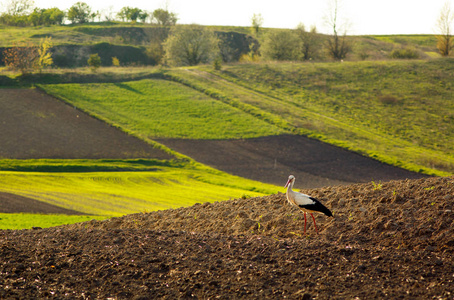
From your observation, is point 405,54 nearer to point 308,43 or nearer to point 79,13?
point 308,43

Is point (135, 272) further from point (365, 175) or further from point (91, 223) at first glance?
point (365, 175)

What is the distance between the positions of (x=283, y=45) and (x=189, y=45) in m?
22.4

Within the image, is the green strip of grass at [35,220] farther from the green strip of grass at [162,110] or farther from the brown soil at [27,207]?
the green strip of grass at [162,110]

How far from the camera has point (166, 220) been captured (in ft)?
54.6

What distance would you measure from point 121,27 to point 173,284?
471ft

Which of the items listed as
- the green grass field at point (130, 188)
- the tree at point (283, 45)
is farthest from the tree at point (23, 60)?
the tree at point (283, 45)

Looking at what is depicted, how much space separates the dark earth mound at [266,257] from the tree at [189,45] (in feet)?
288

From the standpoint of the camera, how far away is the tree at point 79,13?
148 metres

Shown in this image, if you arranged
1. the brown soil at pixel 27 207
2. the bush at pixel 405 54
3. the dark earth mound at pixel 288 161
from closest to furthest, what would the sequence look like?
the brown soil at pixel 27 207 < the dark earth mound at pixel 288 161 < the bush at pixel 405 54

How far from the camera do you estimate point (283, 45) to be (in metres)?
103

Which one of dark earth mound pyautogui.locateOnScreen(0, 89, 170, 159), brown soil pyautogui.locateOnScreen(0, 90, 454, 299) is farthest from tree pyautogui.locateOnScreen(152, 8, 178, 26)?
brown soil pyautogui.locateOnScreen(0, 90, 454, 299)

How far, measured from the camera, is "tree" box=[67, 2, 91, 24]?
5811 inches

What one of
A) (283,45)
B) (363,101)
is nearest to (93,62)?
(283,45)

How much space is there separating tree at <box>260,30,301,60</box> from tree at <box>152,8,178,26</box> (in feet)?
185
